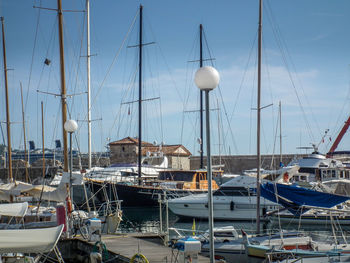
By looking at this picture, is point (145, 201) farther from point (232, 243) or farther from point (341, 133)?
point (341, 133)

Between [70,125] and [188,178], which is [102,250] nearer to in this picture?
[70,125]

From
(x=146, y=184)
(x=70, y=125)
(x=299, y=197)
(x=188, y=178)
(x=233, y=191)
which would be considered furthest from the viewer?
(x=146, y=184)

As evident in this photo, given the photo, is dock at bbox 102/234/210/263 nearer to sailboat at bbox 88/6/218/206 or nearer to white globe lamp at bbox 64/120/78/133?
white globe lamp at bbox 64/120/78/133

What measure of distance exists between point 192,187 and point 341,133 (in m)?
26.2

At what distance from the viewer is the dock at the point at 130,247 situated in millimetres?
12648

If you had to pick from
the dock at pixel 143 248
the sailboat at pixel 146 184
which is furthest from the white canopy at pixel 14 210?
the sailboat at pixel 146 184

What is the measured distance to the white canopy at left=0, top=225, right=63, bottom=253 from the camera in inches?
370

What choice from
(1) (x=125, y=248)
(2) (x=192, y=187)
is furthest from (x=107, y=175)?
(1) (x=125, y=248)

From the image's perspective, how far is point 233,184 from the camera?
2731cm

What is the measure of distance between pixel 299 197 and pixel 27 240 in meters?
10.3

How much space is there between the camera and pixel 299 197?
16.9 m

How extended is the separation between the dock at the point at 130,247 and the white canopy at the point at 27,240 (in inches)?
109

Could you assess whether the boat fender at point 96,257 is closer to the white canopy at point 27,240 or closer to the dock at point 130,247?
the dock at point 130,247

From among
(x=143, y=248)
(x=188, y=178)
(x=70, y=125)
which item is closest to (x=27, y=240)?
(x=143, y=248)
